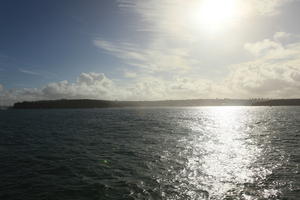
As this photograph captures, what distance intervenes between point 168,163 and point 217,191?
983 cm

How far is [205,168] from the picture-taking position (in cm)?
2736

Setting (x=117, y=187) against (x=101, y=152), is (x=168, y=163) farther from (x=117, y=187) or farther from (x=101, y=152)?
(x=101, y=152)

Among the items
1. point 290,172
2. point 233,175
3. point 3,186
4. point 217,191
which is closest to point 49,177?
point 3,186

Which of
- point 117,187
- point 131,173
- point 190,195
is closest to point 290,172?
point 190,195

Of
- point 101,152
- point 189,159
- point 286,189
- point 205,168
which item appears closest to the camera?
point 286,189

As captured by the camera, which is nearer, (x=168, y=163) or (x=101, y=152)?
(x=168, y=163)

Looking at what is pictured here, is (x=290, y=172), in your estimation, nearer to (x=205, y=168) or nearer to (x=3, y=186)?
(x=205, y=168)

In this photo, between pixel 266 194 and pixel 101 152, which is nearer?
pixel 266 194

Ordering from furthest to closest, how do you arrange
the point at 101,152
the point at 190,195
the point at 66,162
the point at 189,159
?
the point at 101,152, the point at 189,159, the point at 66,162, the point at 190,195

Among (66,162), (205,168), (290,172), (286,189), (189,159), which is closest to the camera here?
(286,189)

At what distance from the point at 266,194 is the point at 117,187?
1457 centimetres

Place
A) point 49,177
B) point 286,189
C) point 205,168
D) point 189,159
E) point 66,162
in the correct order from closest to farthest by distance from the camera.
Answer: point 286,189
point 49,177
point 205,168
point 66,162
point 189,159

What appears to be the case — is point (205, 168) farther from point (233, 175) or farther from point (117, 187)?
point (117, 187)

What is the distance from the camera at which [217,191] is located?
20.1m
